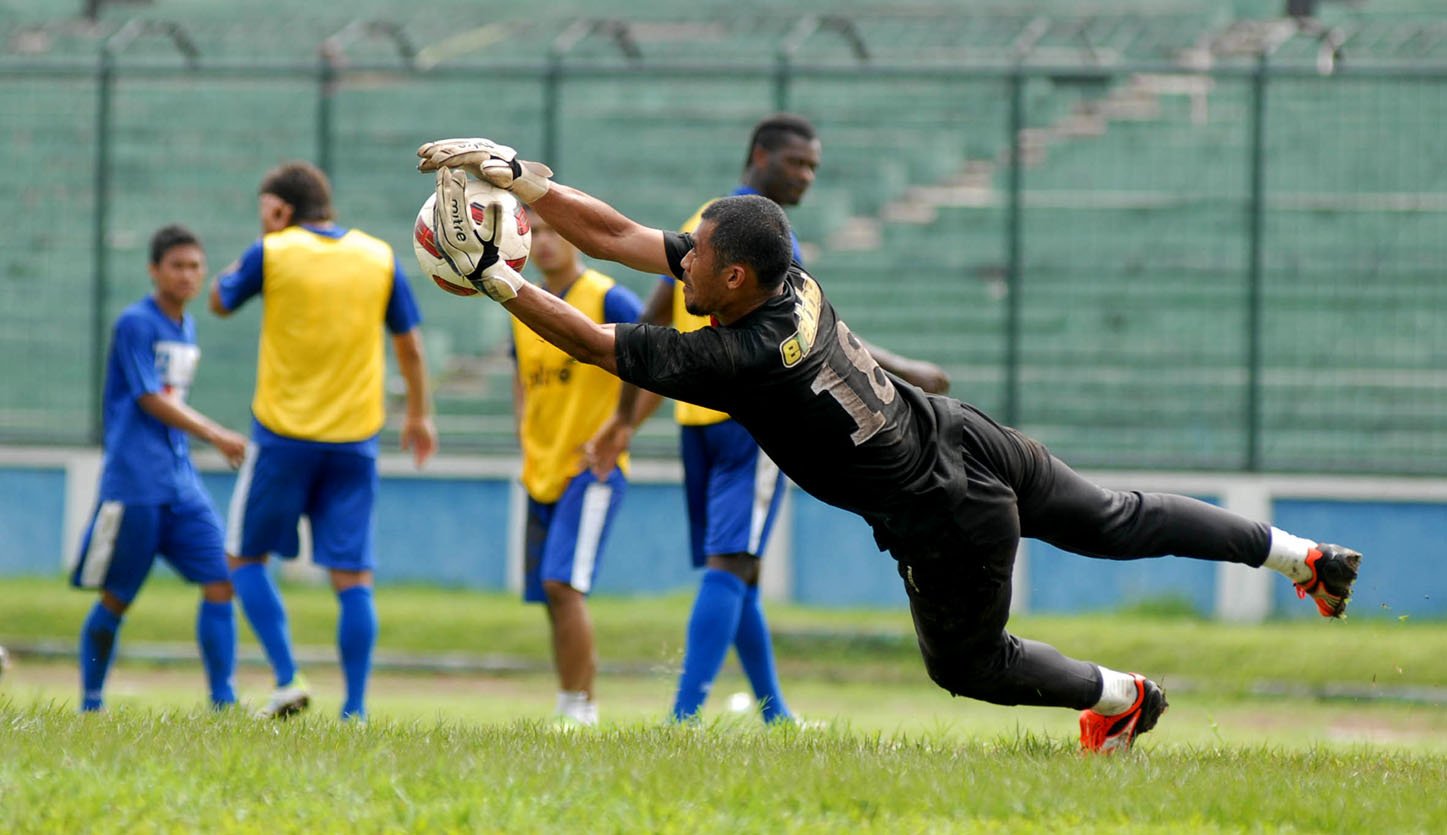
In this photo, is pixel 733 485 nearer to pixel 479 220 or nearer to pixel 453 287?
pixel 453 287

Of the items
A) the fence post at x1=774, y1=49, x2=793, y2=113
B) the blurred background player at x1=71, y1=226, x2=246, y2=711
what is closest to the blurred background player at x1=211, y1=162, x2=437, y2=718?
the blurred background player at x1=71, y1=226, x2=246, y2=711

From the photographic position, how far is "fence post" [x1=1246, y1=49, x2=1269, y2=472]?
12531 mm

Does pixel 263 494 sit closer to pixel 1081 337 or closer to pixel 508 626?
pixel 508 626

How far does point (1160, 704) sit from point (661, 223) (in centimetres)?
893

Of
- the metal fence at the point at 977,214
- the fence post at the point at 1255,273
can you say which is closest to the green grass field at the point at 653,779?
the fence post at the point at 1255,273

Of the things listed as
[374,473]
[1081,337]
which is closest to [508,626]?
[374,473]

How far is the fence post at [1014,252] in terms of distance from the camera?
12.8m

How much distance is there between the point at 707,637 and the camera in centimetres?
724

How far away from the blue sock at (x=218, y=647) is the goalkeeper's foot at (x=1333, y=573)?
4.92m

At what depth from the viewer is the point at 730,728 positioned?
6129 millimetres

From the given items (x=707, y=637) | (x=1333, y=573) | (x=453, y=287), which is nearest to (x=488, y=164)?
(x=453, y=287)

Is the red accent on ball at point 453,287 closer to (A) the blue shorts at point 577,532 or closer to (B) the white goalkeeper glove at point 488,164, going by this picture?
(B) the white goalkeeper glove at point 488,164

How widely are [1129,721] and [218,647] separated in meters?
4.37

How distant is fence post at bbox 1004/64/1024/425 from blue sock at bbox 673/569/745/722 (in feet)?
19.8
